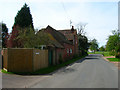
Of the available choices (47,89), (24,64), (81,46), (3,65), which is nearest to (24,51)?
(24,64)

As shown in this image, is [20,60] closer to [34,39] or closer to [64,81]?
[34,39]

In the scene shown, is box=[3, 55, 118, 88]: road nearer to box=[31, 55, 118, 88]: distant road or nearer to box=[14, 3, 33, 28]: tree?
box=[31, 55, 118, 88]: distant road

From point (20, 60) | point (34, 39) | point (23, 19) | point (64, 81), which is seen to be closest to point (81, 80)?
point (64, 81)

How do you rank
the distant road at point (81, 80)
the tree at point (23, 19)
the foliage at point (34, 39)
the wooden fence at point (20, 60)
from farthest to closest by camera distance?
the tree at point (23, 19) → the foliage at point (34, 39) → the wooden fence at point (20, 60) → the distant road at point (81, 80)

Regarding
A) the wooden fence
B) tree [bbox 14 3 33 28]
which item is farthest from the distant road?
tree [bbox 14 3 33 28]

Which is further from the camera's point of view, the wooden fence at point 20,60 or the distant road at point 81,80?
the wooden fence at point 20,60

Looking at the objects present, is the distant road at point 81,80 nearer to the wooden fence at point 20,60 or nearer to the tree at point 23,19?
the wooden fence at point 20,60

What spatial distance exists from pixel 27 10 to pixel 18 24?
3.70 metres

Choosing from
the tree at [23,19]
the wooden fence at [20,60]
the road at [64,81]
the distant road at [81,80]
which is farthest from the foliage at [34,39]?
the tree at [23,19]

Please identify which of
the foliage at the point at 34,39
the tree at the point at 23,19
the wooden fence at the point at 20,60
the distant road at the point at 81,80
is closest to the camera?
the distant road at the point at 81,80

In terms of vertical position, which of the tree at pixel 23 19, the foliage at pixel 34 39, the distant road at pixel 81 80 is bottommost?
the distant road at pixel 81 80

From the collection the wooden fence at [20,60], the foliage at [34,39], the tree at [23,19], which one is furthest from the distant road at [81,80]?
the tree at [23,19]

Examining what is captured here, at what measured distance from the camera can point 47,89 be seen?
6879 millimetres

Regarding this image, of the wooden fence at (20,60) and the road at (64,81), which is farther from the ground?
the wooden fence at (20,60)
